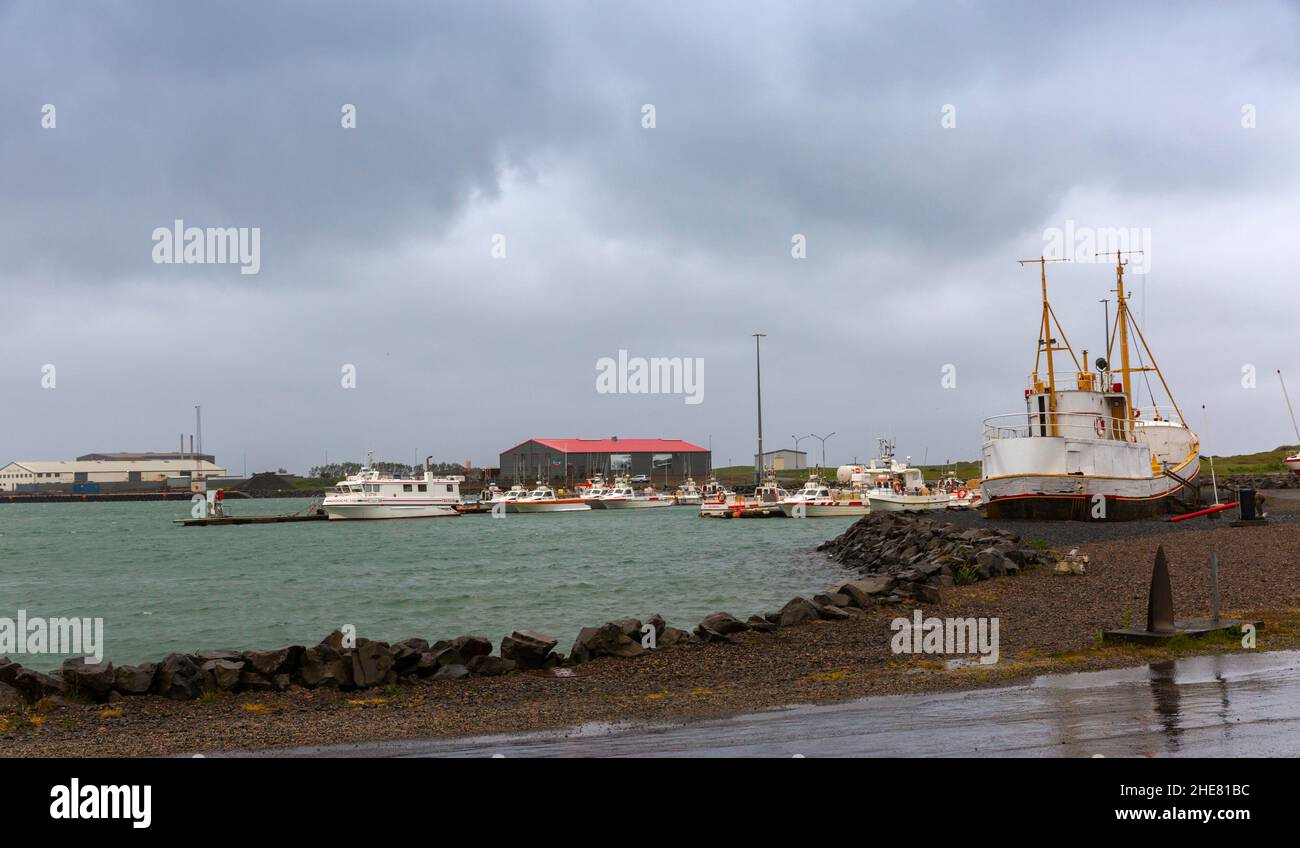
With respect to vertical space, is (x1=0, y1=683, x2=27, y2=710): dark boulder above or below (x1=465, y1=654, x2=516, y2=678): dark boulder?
above

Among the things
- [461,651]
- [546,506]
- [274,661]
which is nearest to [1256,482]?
[546,506]

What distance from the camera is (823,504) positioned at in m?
101

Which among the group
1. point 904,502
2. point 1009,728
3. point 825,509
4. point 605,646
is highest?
point 1009,728

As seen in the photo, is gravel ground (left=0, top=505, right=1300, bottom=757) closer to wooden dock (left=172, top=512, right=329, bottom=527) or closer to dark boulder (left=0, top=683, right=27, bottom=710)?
dark boulder (left=0, top=683, right=27, bottom=710)

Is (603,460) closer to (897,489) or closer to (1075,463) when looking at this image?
(897,489)

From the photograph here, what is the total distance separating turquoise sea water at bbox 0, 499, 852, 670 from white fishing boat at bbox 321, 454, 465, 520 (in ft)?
59.5

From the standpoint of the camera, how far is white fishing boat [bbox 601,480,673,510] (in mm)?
128875

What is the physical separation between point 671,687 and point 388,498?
Answer: 92.9 meters

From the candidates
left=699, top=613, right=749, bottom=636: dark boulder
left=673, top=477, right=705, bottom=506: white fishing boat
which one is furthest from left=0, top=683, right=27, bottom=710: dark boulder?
left=673, top=477, right=705, bottom=506: white fishing boat

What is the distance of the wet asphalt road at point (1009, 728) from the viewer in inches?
324

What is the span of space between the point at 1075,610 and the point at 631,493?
115m
